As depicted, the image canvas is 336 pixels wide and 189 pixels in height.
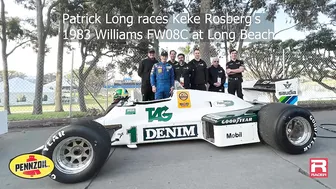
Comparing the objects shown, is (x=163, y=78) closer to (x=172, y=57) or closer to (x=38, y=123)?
(x=172, y=57)

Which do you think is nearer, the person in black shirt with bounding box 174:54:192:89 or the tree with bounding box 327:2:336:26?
the person in black shirt with bounding box 174:54:192:89

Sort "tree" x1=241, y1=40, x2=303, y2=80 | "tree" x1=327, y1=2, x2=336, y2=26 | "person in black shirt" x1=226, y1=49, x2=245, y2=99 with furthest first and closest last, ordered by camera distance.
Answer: "tree" x1=327, y1=2, x2=336, y2=26
"tree" x1=241, y1=40, x2=303, y2=80
"person in black shirt" x1=226, y1=49, x2=245, y2=99

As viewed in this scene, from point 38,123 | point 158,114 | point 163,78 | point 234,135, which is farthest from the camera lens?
point 38,123

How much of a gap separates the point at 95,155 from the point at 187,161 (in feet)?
4.04

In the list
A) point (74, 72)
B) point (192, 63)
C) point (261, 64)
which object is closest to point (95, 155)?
point (192, 63)

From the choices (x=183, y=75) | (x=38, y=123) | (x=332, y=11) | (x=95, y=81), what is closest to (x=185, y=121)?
(x=183, y=75)

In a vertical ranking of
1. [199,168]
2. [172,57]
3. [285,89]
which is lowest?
[199,168]

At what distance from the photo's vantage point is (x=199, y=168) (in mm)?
3064

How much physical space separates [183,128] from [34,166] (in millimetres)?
2200

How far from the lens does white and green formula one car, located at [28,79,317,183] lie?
9.25ft

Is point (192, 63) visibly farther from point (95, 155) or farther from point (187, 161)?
point (95, 155)

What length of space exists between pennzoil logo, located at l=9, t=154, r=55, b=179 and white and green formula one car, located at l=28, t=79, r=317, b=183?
7 centimetres

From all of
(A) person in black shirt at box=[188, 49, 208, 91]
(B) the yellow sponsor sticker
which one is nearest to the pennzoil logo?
(B) the yellow sponsor sticker

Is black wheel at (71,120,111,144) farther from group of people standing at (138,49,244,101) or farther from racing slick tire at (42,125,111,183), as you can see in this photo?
group of people standing at (138,49,244,101)
